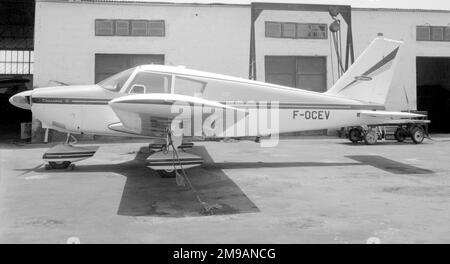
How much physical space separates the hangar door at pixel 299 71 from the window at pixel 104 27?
7759mm

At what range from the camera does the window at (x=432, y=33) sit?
20.2 meters

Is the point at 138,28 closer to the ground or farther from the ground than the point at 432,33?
closer to the ground

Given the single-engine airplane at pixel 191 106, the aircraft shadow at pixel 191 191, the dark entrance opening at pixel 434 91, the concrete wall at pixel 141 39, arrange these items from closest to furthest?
the aircraft shadow at pixel 191 191 < the single-engine airplane at pixel 191 106 < the concrete wall at pixel 141 39 < the dark entrance opening at pixel 434 91

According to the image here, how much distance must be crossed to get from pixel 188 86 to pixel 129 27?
11.3m

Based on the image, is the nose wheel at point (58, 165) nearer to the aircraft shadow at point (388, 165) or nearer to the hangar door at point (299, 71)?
the aircraft shadow at point (388, 165)

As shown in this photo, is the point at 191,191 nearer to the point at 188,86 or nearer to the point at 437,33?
the point at 188,86

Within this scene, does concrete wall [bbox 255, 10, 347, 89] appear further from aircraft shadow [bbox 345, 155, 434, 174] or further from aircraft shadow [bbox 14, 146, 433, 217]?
aircraft shadow [bbox 14, 146, 433, 217]

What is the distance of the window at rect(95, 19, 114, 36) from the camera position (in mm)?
17984

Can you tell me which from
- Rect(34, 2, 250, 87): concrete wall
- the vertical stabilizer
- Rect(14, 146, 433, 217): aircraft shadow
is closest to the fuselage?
the vertical stabilizer

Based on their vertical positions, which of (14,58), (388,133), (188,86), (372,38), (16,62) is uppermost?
(14,58)

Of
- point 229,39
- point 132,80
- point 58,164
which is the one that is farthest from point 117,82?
point 229,39

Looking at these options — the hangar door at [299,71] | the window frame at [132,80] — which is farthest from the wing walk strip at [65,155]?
the hangar door at [299,71]

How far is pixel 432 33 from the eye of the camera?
800 inches
